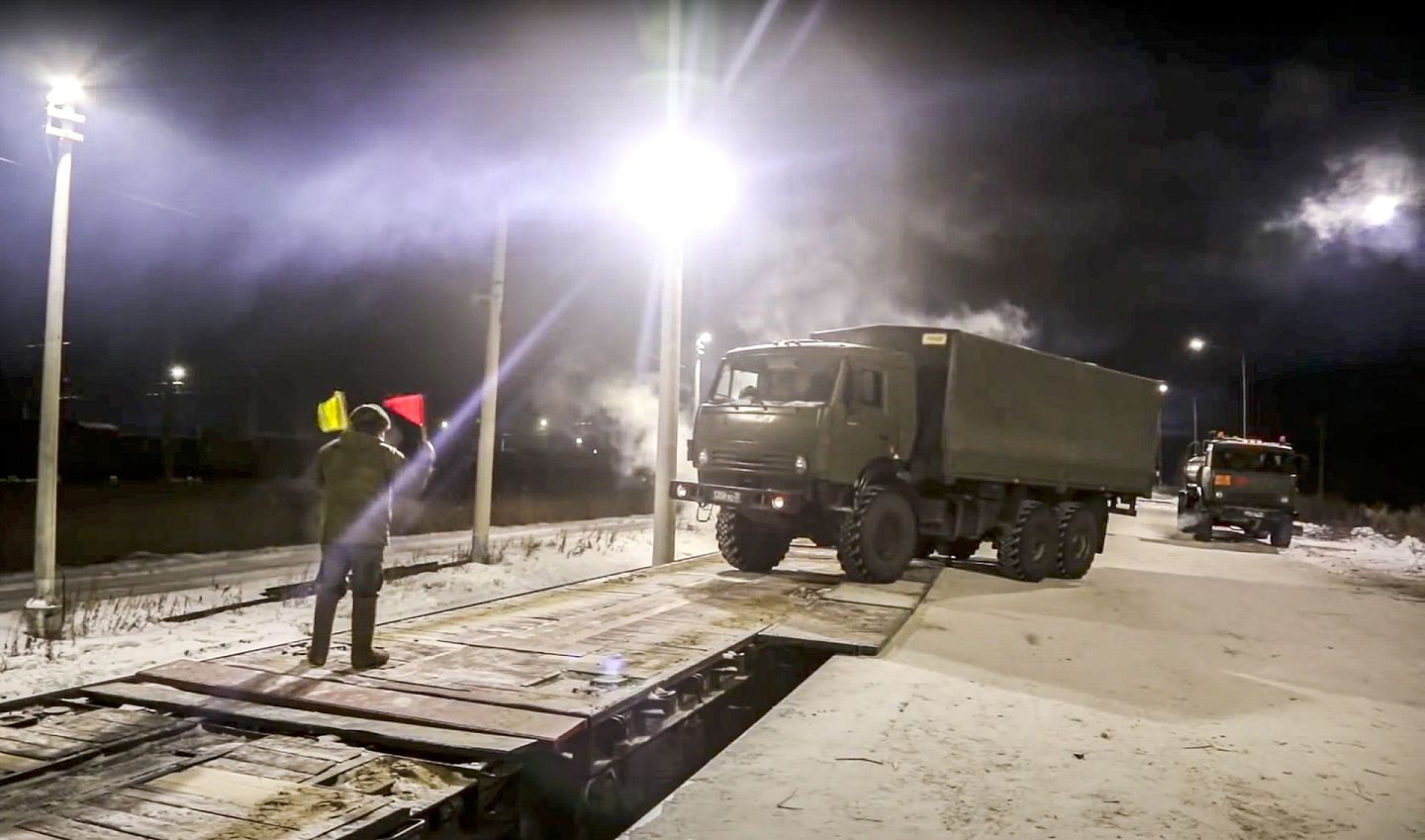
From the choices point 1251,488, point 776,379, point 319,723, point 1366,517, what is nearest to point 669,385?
point 776,379

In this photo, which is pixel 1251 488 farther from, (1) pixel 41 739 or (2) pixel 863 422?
(1) pixel 41 739

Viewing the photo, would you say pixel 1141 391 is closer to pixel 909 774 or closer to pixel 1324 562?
pixel 1324 562

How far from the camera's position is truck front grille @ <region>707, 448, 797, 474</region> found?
11.4 m

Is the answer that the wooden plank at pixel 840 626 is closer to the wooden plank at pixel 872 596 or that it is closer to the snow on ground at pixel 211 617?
the wooden plank at pixel 872 596

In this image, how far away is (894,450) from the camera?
12156 mm

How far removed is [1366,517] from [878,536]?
27.4 metres

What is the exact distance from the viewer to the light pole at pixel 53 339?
10672 mm

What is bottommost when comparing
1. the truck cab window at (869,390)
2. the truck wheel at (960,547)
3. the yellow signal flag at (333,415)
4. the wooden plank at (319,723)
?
the wooden plank at (319,723)

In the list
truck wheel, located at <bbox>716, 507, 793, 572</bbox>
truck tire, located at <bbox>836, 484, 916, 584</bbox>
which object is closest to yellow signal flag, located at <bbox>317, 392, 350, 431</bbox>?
truck tire, located at <bbox>836, 484, 916, 584</bbox>

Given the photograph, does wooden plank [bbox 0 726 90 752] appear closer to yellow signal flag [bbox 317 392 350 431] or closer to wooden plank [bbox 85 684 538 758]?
wooden plank [bbox 85 684 538 758]

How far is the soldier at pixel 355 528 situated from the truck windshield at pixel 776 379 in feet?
19.4

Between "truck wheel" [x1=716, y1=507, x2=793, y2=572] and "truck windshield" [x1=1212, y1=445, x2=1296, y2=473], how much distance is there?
15.7 m

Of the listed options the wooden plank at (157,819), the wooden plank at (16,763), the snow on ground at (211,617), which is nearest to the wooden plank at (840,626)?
the snow on ground at (211,617)

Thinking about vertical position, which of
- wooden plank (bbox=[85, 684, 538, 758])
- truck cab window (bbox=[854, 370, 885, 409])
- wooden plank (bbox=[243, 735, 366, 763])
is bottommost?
wooden plank (bbox=[243, 735, 366, 763])
